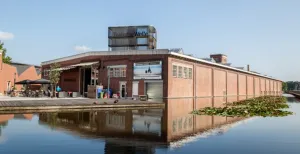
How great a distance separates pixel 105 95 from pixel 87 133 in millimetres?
26955

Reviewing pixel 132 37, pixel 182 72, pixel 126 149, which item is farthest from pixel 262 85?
pixel 126 149

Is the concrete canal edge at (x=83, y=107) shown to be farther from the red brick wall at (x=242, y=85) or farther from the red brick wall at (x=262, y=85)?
the red brick wall at (x=262, y=85)

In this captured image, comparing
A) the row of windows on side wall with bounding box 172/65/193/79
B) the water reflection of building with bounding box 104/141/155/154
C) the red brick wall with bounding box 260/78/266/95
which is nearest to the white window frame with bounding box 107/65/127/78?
the row of windows on side wall with bounding box 172/65/193/79

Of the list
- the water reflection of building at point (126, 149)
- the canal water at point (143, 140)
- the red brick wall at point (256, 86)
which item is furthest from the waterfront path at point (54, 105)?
the red brick wall at point (256, 86)

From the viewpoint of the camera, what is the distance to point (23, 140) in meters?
10.4

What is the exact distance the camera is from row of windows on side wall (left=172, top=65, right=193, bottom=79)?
43.7m

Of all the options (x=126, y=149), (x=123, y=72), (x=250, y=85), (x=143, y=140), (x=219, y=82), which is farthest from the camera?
(x=250, y=85)

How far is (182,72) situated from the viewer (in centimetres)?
4584

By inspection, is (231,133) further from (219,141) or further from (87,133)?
(87,133)

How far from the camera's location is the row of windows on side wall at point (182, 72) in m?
43.7

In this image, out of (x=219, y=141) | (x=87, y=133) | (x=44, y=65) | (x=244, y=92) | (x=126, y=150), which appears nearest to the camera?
(x=126, y=150)

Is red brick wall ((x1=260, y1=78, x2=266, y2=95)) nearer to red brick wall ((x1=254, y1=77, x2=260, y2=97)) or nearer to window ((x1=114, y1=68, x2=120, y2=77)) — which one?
red brick wall ((x1=254, y1=77, x2=260, y2=97))

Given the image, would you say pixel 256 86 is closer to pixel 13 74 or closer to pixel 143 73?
pixel 143 73

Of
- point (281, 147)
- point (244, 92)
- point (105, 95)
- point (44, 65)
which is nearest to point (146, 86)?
point (105, 95)
